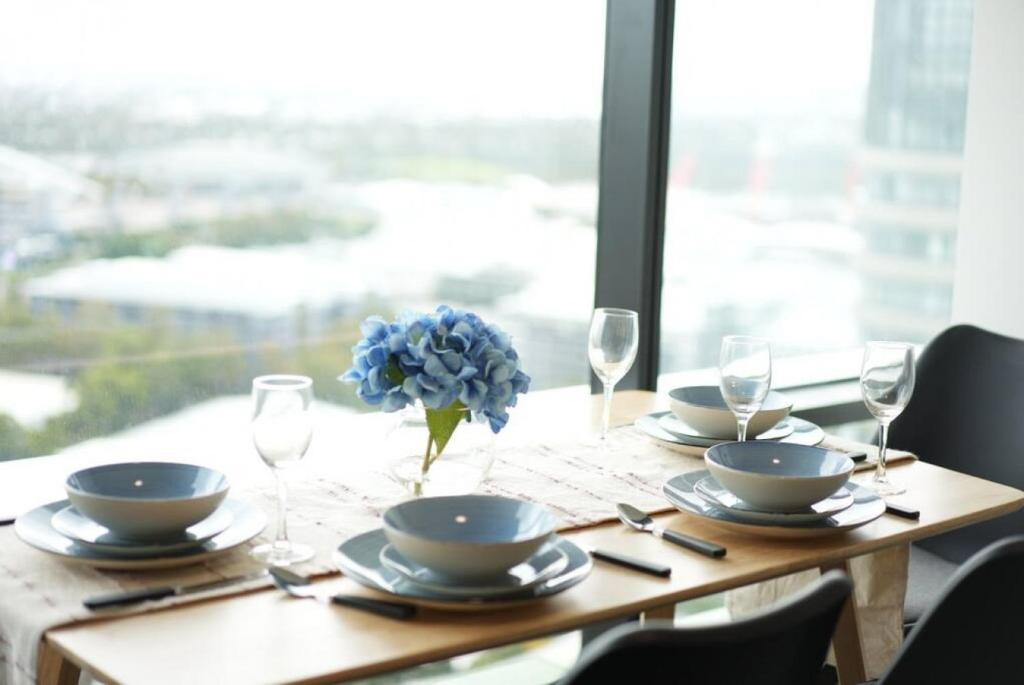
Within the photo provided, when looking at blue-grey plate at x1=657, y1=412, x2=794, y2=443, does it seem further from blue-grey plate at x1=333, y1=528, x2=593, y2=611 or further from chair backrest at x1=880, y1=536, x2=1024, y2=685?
chair backrest at x1=880, y1=536, x2=1024, y2=685

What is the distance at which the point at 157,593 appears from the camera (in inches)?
54.9

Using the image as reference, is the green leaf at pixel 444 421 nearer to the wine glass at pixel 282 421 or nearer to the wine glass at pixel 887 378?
the wine glass at pixel 282 421

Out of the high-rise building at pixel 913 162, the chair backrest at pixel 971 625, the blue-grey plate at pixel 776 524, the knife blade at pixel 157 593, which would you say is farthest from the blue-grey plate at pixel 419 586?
the high-rise building at pixel 913 162

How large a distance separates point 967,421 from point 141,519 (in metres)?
1.64

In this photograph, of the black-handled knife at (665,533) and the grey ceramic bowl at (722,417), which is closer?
the black-handled knife at (665,533)

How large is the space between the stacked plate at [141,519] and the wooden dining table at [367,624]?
10 cm

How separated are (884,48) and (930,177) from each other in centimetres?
35

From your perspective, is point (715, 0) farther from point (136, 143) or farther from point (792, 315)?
point (136, 143)

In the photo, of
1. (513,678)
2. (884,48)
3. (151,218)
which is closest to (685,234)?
(884,48)

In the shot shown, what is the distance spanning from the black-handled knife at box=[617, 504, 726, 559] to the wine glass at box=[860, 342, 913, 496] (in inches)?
15.3

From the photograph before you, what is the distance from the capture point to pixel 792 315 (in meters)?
3.36

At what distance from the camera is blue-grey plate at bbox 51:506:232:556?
57.7 inches

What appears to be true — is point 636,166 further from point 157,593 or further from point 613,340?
A: point 157,593

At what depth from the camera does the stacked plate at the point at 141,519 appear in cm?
146
